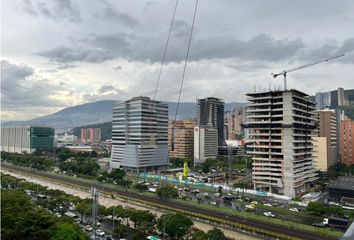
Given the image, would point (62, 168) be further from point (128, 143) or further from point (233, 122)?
point (233, 122)

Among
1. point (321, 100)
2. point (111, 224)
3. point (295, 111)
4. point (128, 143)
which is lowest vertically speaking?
point (111, 224)

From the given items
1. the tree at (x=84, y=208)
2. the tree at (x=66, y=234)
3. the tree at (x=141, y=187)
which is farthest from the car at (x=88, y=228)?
the tree at (x=141, y=187)

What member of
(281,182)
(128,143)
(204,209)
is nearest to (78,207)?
(204,209)

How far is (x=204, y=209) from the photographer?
2173 centimetres

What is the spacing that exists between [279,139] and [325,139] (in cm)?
→ 1689

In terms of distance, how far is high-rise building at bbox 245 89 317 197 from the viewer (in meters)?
26.7

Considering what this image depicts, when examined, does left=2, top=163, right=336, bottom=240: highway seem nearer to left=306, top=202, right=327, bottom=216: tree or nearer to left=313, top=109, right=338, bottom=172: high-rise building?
left=306, top=202, right=327, bottom=216: tree

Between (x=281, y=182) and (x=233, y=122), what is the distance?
79.4 metres

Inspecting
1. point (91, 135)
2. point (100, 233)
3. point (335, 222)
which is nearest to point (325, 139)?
point (335, 222)

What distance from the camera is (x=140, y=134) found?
138 feet

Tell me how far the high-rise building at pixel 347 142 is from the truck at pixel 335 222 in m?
31.6

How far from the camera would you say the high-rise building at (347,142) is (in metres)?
46.6

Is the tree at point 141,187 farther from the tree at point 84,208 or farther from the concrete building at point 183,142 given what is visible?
the concrete building at point 183,142

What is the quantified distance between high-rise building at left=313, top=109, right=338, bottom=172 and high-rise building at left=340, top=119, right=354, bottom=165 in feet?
3.85
